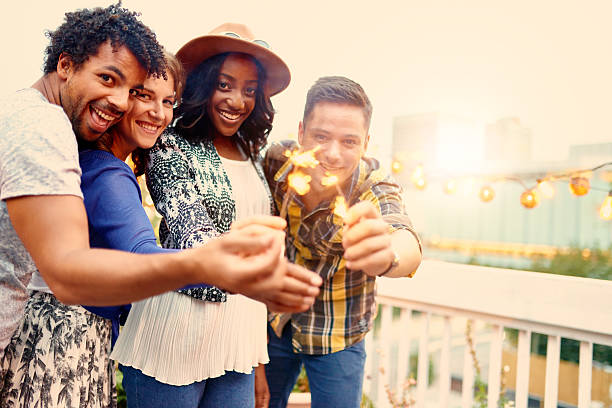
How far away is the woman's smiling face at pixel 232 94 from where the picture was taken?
3.44 ft

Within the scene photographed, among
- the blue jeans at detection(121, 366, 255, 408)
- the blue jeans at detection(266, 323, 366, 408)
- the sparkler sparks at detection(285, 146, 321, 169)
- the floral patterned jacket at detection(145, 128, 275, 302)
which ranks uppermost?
the sparkler sparks at detection(285, 146, 321, 169)

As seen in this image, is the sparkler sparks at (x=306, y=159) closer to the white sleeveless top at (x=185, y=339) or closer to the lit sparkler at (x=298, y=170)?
the lit sparkler at (x=298, y=170)

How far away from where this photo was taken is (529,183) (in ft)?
8.42

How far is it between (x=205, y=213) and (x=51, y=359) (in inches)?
15.0

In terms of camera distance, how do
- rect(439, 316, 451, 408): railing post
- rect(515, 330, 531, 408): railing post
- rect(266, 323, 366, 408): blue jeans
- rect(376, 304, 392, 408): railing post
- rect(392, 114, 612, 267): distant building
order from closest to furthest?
rect(266, 323, 366, 408): blue jeans, rect(515, 330, 531, 408): railing post, rect(439, 316, 451, 408): railing post, rect(376, 304, 392, 408): railing post, rect(392, 114, 612, 267): distant building

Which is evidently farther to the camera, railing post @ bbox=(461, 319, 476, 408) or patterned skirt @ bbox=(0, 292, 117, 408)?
railing post @ bbox=(461, 319, 476, 408)

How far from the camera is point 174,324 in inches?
37.5

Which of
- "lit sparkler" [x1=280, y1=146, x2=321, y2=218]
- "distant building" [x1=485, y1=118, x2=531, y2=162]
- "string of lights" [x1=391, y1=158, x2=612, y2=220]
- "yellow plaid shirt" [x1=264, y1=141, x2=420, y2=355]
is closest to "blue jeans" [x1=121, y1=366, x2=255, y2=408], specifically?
"yellow plaid shirt" [x1=264, y1=141, x2=420, y2=355]

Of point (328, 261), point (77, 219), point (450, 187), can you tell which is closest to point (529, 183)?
point (450, 187)

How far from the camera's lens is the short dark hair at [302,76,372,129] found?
1.18 m

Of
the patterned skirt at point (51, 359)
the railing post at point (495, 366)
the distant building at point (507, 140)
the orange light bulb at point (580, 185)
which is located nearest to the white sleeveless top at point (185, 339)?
the patterned skirt at point (51, 359)

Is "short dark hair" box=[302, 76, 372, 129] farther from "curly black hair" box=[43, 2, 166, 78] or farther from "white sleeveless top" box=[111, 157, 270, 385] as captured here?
"curly black hair" box=[43, 2, 166, 78]

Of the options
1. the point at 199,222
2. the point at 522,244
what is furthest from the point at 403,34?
the point at 522,244

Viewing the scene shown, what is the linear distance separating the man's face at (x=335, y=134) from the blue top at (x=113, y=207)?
0.54 meters
